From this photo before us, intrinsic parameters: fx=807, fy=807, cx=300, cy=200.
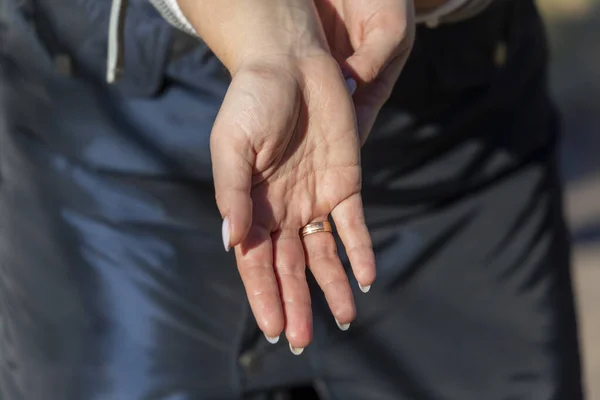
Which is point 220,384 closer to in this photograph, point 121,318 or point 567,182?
point 121,318

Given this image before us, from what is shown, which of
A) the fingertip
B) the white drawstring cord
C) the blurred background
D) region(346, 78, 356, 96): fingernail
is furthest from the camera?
the blurred background

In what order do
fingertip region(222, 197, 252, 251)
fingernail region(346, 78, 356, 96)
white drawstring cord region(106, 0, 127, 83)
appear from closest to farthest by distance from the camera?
fingertip region(222, 197, 252, 251) → fingernail region(346, 78, 356, 96) → white drawstring cord region(106, 0, 127, 83)

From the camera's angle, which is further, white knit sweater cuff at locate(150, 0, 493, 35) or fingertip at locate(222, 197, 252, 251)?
white knit sweater cuff at locate(150, 0, 493, 35)

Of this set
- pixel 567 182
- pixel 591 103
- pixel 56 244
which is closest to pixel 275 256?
pixel 56 244

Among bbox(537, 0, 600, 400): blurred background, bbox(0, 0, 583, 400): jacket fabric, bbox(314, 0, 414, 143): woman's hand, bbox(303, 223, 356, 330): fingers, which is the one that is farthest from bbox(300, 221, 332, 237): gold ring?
bbox(537, 0, 600, 400): blurred background

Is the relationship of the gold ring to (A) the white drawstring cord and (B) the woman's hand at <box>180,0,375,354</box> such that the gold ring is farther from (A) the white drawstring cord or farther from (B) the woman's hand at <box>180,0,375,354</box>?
(A) the white drawstring cord

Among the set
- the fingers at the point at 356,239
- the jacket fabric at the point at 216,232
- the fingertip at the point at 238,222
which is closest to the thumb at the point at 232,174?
the fingertip at the point at 238,222
